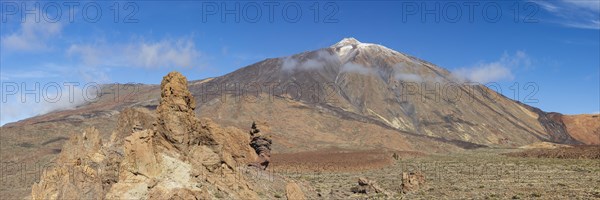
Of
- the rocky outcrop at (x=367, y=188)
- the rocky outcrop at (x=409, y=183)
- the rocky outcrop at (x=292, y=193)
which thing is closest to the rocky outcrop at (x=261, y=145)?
the rocky outcrop at (x=367, y=188)

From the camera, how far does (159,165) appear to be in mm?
17219

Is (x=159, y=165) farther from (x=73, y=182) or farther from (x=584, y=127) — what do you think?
(x=584, y=127)

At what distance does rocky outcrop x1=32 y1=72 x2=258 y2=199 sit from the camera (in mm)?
16531

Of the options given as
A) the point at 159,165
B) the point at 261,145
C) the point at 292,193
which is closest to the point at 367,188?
the point at 261,145

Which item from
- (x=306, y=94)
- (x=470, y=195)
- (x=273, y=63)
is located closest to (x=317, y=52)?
(x=273, y=63)

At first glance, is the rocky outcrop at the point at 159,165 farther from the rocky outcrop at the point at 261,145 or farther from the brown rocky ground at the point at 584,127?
the brown rocky ground at the point at 584,127

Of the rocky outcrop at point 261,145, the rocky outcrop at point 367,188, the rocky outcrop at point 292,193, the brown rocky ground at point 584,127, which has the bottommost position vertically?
the brown rocky ground at point 584,127

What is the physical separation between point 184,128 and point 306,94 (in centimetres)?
11255

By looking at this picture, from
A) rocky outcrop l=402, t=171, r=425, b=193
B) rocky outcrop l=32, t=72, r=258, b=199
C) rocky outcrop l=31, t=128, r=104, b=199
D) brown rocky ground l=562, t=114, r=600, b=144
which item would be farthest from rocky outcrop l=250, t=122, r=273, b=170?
brown rocky ground l=562, t=114, r=600, b=144

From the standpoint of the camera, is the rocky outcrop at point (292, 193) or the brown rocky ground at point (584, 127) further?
the brown rocky ground at point (584, 127)

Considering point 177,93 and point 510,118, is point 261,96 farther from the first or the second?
point 177,93

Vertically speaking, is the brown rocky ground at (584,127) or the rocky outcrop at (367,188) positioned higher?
the rocky outcrop at (367,188)

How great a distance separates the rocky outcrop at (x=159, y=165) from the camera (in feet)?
54.2

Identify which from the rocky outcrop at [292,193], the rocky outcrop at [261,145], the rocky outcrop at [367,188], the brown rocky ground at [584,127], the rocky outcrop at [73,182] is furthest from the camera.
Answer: the brown rocky ground at [584,127]
